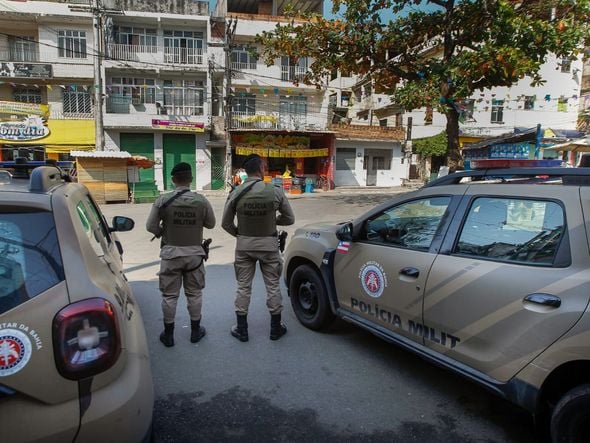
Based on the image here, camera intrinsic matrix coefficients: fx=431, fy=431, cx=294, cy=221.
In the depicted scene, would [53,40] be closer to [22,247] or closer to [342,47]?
[342,47]

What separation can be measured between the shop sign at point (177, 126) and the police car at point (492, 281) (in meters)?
23.5

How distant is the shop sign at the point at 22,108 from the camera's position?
23.9 metres

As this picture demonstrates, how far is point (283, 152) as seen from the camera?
26.7m

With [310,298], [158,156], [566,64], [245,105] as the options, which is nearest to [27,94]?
[158,156]

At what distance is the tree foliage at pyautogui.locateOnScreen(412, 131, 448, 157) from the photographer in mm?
30312

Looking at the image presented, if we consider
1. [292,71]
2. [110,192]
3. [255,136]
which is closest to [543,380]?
[110,192]

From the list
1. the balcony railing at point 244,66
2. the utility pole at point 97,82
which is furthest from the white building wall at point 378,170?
the utility pole at point 97,82

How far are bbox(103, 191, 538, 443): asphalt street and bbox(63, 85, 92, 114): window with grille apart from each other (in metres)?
25.5

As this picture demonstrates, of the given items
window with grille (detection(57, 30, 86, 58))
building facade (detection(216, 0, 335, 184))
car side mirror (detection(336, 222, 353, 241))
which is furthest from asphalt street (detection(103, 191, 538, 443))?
window with grille (detection(57, 30, 86, 58))

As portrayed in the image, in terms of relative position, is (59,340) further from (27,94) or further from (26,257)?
(27,94)

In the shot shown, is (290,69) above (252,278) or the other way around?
above

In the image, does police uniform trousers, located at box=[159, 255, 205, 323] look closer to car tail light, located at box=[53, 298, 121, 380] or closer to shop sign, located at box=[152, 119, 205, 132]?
car tail light, located at box=[53, 298, 121, 380]

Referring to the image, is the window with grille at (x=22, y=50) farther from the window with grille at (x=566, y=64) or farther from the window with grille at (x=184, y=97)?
the window with grille at (x=566, y=64)

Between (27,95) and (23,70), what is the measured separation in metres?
1.92
